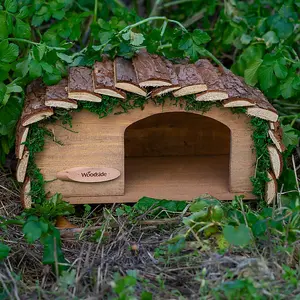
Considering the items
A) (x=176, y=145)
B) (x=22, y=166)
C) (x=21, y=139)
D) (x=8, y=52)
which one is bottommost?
(x=176, y=145)

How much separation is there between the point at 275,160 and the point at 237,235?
0.64 metres

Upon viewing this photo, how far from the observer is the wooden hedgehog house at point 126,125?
2.27 meters

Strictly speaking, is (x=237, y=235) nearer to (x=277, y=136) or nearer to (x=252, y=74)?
(x=277, y=136)

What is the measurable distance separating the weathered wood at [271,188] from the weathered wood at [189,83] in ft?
1.35

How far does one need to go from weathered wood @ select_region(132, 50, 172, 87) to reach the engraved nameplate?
13.7 inches

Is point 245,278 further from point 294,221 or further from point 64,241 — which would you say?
point 64,241

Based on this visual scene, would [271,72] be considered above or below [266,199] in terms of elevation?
above

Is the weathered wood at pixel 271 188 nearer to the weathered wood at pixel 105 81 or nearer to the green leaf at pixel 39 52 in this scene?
the weathered wood at pixel 105 81

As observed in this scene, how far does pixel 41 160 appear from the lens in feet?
7.78

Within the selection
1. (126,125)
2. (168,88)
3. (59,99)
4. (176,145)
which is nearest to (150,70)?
(168,88)

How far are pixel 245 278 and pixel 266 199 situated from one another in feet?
2.27

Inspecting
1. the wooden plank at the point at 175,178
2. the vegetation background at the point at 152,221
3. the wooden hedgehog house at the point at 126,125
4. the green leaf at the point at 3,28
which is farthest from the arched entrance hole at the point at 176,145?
the green leaf at the point at 3,28

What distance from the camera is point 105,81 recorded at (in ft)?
7.46

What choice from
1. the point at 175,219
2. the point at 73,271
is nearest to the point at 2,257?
the point at 73,271
